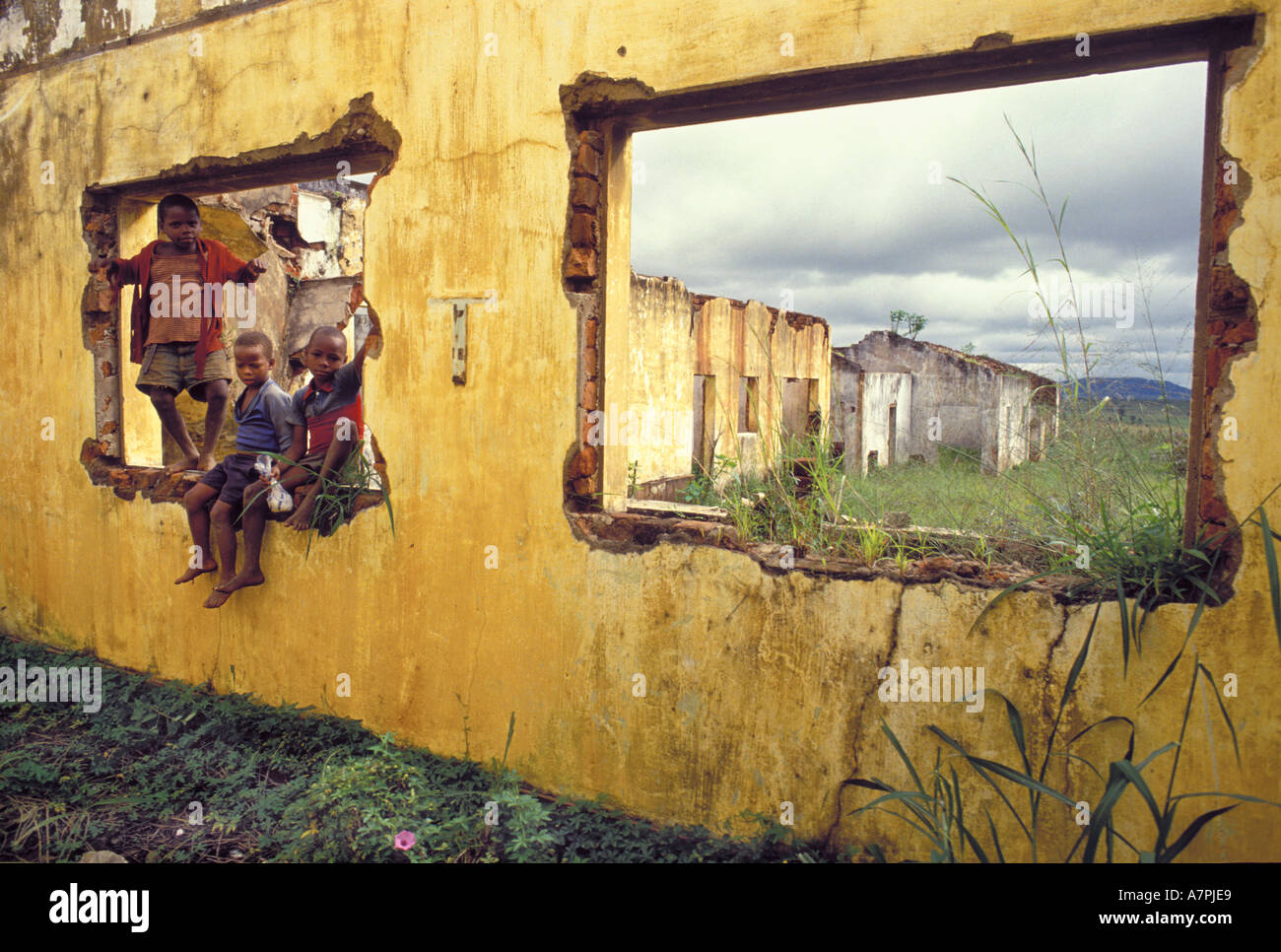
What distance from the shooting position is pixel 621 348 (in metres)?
3.35

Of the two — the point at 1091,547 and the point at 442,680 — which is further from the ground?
the point at 1091,547

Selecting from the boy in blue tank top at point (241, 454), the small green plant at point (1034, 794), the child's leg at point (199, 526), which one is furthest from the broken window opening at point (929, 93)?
the child's leg at point (199, 526)

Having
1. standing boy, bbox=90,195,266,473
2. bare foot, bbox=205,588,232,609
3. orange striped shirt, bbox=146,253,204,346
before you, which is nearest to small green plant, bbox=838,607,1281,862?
bare foot, bbox=205,588,232,609

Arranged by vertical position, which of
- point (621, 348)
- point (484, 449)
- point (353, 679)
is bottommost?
point (353, 679)

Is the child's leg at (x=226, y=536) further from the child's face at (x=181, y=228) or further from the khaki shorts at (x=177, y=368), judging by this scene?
the child's face at (x=181, y=228)

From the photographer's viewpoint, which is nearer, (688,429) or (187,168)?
(187,168)

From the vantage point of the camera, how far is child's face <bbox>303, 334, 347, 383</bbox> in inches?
151

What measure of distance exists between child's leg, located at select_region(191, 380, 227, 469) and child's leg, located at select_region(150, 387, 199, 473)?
0.08m

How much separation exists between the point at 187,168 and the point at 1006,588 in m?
4.12

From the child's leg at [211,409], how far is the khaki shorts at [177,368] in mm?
12

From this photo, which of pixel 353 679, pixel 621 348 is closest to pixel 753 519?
pixel 621 348

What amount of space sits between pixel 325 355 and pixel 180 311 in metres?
0.99

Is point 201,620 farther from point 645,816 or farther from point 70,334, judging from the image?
point 645,816

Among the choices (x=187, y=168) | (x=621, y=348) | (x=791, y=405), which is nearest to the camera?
(x=621, y=348)
